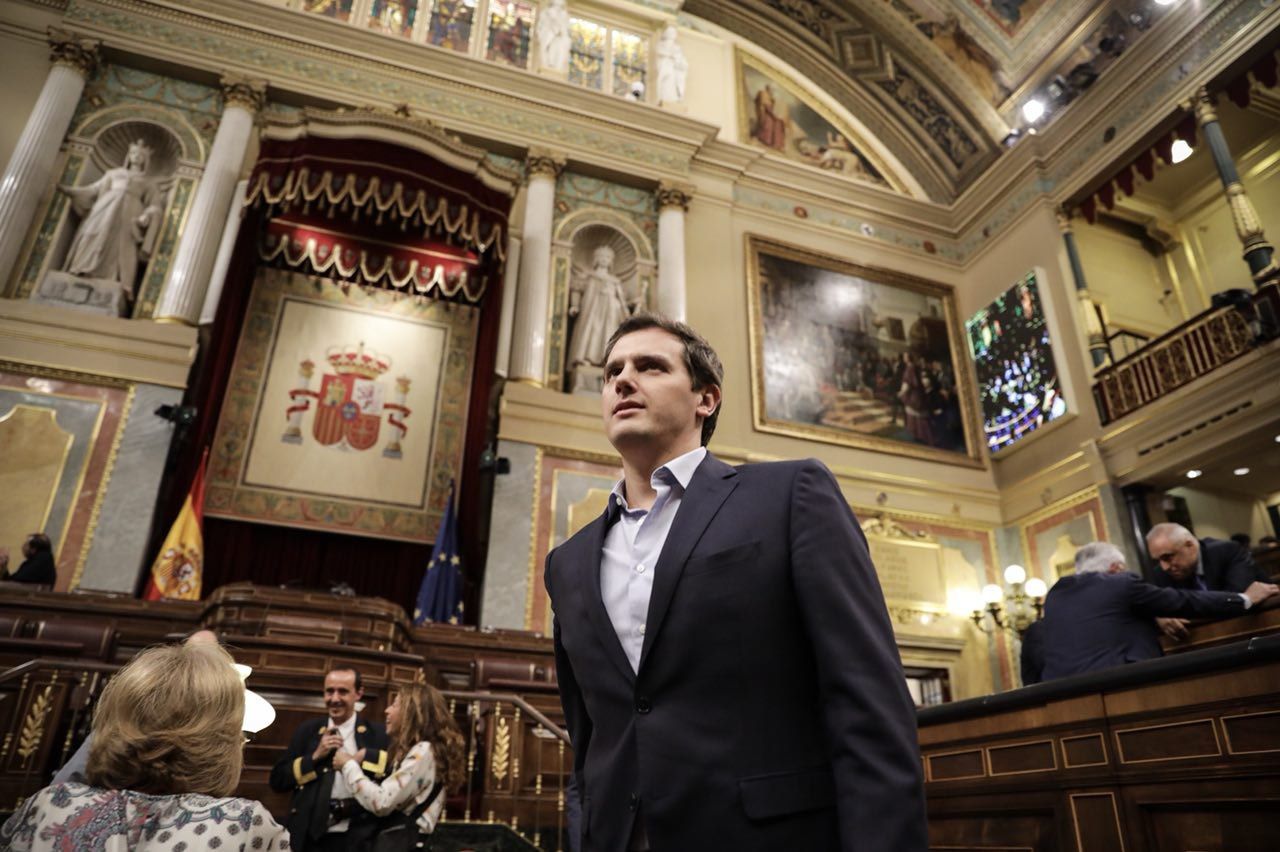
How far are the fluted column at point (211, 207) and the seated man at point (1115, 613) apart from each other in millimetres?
7966

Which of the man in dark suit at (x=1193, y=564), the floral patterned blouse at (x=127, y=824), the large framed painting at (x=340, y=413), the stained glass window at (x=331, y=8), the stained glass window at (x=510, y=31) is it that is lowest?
the floral patterned blouse at (x=127, y=824)

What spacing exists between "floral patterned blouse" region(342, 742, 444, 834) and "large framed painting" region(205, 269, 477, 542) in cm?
637

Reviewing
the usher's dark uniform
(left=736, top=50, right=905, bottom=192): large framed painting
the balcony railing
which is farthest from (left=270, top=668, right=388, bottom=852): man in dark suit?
(left=736, top=50, right=905, bottom=192): large framed painting

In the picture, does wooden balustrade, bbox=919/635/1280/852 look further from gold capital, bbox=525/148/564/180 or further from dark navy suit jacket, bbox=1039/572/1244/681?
gold capital, bbox=525/148/564/180

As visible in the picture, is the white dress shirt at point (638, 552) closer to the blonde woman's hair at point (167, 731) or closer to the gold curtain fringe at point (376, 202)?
the blonde woman's hair at point (167, 731)

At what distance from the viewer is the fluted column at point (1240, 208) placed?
8438 mm

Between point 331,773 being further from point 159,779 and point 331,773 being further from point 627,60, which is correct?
point 627,60

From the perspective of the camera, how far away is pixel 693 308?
10.8m

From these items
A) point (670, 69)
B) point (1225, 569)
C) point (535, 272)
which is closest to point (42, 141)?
point (535, 272)

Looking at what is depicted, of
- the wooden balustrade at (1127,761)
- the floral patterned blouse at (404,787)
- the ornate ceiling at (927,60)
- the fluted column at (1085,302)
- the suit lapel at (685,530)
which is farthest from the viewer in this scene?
the ornate ceiling at (927,60)

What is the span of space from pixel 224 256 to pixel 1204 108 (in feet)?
33.7

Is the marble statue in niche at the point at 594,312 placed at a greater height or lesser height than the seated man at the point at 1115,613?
greater

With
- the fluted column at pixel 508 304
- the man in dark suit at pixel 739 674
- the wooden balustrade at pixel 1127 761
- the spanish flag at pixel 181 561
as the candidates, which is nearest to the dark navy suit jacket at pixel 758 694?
the man in dark suit at pixel 739 674

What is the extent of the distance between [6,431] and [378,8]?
667 centimetres
